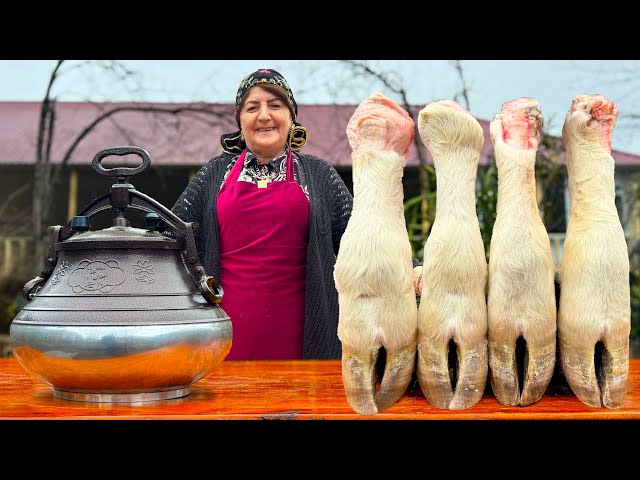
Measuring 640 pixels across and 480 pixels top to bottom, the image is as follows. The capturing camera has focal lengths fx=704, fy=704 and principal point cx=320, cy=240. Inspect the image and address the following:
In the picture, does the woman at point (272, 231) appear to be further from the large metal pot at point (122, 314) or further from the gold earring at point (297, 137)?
the large metal pot at point (122, 314)

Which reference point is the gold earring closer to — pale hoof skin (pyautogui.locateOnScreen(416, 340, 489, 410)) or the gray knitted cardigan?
the gray knitted cardigan

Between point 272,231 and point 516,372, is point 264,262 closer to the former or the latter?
point 272,231

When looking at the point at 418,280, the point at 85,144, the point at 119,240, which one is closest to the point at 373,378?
the point at 418,280

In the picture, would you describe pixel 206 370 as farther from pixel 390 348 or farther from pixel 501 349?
pixel 501 349

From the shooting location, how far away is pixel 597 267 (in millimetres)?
1104

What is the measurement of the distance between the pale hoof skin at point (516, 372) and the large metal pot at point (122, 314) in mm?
465

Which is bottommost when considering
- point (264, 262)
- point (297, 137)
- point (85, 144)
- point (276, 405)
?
point (276, 405)

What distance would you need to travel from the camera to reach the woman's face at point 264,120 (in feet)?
7.79

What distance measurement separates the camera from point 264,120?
239 centimetres

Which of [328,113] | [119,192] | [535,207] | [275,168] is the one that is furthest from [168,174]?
[535,207]

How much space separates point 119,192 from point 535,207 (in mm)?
732

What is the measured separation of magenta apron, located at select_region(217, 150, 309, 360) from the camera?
2496 mm

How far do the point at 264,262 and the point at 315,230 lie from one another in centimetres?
23

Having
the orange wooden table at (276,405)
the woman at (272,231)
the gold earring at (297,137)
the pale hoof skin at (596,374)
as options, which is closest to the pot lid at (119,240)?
the orange wooden table at (276,405)
